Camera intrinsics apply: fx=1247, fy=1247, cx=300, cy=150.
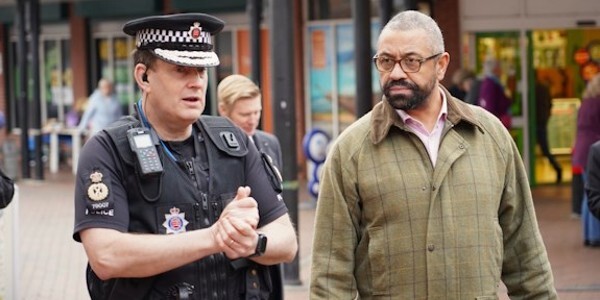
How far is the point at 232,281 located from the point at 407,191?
2.27ft

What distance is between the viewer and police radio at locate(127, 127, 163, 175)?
144 inches

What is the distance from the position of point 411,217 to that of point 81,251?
32.2 feet

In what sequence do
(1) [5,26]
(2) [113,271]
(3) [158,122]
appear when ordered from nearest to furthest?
(2) [113,271] < (3) [158,122] < (1) [5,26]

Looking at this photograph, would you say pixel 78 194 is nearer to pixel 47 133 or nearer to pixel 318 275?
pixel 318 275

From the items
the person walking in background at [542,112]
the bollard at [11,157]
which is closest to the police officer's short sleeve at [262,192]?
the person walking in background at [542,112]

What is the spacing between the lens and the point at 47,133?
25.4m

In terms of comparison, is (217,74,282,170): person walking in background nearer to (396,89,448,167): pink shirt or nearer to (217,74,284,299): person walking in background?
(217,74,284,299): person walking in background

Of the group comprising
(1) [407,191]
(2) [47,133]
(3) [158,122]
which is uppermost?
(3) [158,122]

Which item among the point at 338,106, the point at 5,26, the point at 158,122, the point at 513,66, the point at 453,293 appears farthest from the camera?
the point at 5,26

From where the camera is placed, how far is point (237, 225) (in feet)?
11.4

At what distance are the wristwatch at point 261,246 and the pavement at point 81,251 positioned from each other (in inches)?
223

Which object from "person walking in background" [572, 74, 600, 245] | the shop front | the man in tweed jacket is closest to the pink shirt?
the man in tweed jacket

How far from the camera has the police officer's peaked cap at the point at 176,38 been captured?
3.78 metres

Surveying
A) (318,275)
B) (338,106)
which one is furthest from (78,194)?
(338,106)
